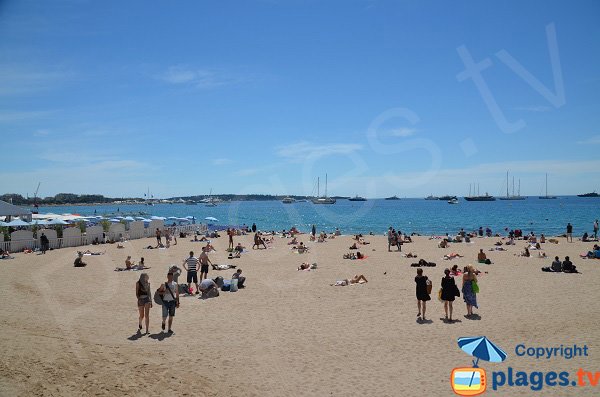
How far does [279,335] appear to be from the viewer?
372 inches

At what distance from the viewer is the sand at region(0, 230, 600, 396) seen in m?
6.94

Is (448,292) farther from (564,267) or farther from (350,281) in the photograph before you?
Answer: (564,267)

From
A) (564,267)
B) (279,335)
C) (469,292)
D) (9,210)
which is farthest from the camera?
(9,210)

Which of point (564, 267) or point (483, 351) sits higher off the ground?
point (564, 267)

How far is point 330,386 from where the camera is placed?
691cm

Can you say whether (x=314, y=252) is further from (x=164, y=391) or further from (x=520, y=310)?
(x=164, y=391)

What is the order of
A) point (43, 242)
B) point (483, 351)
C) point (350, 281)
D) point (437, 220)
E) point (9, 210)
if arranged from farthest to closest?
point (437, 220), point (9, 210), point (43, 242), point (350, 281), point (483, 351)


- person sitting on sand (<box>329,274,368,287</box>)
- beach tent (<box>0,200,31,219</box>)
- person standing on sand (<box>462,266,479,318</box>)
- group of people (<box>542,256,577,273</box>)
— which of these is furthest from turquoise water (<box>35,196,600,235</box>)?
person standing on sand (<box>462,266,479,318</box>)

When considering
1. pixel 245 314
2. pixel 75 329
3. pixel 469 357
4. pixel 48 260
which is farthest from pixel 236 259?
pixel 469 357

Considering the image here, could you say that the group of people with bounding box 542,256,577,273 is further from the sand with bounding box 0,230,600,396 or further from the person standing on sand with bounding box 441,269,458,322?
the person standing on sand with bounding box 441,269,458,322

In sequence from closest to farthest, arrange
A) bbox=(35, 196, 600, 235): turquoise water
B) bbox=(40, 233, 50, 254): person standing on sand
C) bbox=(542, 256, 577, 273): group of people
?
bbox=(542, 256, 577, 273): group of people, bbox=(40, 233, 50, 254): person standing on sand, bbox=(35, 196, 600, 235): turquoise water

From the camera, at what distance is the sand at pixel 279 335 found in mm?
6938

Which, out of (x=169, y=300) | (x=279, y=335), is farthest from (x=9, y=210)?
(x=279, y=335)

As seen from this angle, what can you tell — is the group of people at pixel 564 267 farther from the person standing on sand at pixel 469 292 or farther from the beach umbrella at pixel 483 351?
the beach umbrella at pixel 483 351
